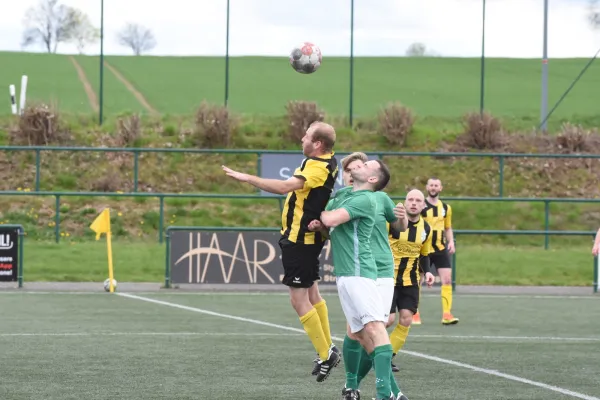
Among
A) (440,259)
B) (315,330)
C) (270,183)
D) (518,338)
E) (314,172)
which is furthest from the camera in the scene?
(440,259)

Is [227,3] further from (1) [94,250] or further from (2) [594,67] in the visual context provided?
(2) [594,67]

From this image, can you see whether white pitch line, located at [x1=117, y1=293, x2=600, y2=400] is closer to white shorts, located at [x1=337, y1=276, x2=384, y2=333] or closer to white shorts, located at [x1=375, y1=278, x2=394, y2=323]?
white shorts, located at [x1=375, y1=278, x2=394, y2=323]

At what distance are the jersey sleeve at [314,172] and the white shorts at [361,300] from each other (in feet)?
5.54

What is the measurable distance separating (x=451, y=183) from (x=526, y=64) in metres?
28.5

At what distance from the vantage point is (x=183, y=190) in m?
32.2

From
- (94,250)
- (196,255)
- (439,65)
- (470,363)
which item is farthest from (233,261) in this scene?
(439,65)

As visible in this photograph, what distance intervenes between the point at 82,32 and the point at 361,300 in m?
48.6

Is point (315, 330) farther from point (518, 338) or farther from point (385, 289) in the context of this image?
point (518, 338)

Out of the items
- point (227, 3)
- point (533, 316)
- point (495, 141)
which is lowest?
point (533, 316)

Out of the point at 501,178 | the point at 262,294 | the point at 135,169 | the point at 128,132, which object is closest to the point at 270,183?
the point at 262,294

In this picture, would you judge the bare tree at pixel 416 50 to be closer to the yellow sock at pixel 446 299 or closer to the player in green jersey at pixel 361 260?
the yellow sock at pixel 446 299

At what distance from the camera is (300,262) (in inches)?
406

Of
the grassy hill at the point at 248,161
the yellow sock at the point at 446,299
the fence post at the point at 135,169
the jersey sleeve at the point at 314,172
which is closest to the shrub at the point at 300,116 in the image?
the grassy hill at the point at 248,161

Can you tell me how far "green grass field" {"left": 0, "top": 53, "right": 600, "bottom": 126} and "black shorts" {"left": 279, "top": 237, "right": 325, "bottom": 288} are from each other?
32.2 m
